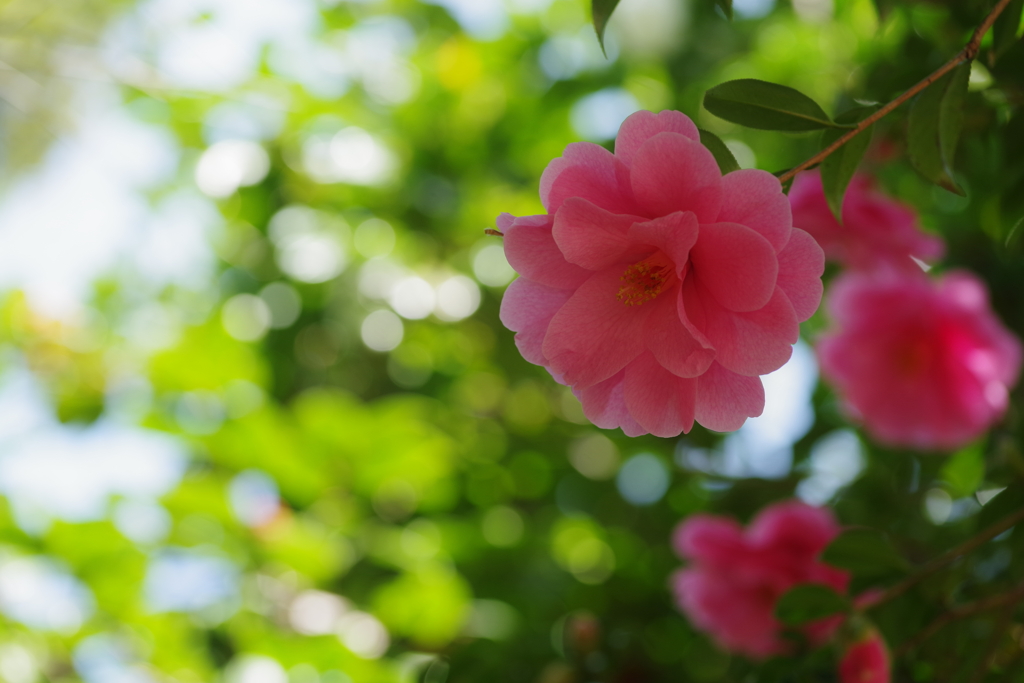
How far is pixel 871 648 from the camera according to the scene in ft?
2.26

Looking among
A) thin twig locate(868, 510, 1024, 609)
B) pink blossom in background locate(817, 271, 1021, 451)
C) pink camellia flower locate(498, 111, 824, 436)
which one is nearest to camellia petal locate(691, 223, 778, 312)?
pink camellia flower locate(498, 111, 824, 436)

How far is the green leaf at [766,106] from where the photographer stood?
494 mm

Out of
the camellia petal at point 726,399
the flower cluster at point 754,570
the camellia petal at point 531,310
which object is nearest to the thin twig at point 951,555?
the flower cluster at point 754,570

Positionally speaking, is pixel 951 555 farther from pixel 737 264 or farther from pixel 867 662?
pixel 737 264

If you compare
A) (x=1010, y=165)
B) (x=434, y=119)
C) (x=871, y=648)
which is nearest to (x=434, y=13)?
(x=434, y=119)

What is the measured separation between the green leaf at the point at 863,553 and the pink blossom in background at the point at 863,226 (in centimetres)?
33

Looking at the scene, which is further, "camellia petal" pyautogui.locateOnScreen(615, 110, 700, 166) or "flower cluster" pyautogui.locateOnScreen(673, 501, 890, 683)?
"flower cluster" pyautogui.locateOnScreen(673, 501, 890, 683)

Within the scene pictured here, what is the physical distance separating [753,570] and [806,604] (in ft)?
0.61

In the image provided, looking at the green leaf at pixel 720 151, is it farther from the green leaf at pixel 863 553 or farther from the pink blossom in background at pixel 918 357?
the pink blossom in background at pixel 918 357

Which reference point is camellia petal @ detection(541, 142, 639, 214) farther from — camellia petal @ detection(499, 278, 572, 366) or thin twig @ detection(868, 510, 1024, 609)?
thin twig @ detection(868, 510, 1024, 609)

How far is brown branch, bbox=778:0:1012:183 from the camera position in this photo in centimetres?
43

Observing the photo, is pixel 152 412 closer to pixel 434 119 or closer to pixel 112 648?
pixel 112 648

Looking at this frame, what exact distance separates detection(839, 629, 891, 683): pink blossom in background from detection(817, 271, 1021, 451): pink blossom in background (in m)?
0.48

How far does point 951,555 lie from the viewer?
678 mm
